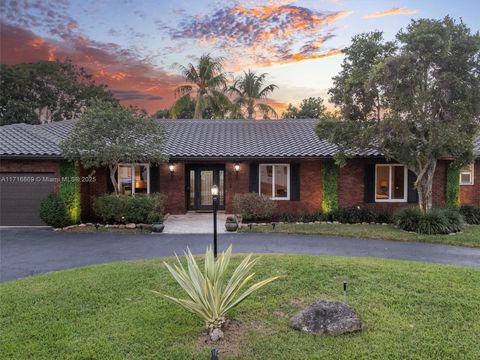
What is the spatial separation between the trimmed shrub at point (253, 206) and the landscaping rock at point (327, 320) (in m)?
9.47

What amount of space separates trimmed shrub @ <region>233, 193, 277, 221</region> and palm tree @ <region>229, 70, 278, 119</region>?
15.9 m

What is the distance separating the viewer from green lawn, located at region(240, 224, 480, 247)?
11.4 metres

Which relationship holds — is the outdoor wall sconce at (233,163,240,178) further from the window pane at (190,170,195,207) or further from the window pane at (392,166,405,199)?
the window pane at (392,166,405,199)

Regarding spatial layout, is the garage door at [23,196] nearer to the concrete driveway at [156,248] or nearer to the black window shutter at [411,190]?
the concrete driveway at [156,248]

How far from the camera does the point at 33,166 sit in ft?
47.2

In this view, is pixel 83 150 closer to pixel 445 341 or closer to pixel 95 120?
pixel 95 120

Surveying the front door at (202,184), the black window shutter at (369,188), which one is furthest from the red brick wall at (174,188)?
the black window shutter at (369,188)

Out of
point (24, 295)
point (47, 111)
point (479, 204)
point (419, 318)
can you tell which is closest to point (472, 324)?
point (419, 318)

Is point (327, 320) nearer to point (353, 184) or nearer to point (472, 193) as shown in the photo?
point (353, 184)

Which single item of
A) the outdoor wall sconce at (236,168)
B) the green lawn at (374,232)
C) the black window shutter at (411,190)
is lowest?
the green lawn at (374,232)

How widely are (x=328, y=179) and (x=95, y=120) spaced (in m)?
9.43

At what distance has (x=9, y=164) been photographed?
46.9 feet

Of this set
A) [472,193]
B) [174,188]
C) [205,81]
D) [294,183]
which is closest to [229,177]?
[174,188]

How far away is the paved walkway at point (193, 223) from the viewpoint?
506 inches
